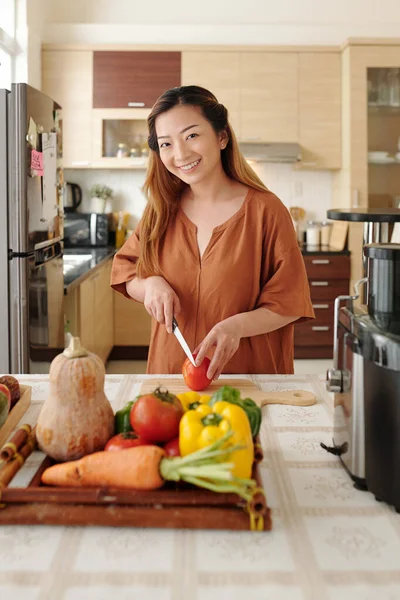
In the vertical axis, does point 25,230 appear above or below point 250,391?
above

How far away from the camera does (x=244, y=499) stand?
0.94 m

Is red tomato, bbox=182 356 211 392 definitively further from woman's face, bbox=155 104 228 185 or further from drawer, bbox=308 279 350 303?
drawer, bbox=308 279 350 303

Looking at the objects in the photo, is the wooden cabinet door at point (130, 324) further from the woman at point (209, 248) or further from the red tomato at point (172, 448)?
the red tomato at point (172, 448)

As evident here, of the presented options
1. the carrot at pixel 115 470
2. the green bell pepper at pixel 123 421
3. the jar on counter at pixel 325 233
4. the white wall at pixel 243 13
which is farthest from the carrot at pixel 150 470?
the white wall at pixel 243 13

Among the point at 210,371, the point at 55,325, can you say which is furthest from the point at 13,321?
the point at 210,371

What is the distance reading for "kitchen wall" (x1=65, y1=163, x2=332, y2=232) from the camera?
5676mm

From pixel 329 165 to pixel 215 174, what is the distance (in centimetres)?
359

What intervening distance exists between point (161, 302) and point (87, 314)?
2.48m

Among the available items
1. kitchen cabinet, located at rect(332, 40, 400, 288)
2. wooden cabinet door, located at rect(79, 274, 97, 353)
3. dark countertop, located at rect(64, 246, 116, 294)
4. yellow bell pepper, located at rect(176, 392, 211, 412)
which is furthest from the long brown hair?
kitchen cabinet, located at rect(332, 40, 400, 288)

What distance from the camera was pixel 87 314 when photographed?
4.14 m

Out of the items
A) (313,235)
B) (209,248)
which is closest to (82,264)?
(313,235)

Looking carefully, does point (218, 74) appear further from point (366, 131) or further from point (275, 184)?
point (366, 131)

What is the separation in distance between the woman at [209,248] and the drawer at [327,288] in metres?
3.23

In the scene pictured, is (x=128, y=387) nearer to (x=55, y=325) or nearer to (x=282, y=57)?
(x=55, y=325)
